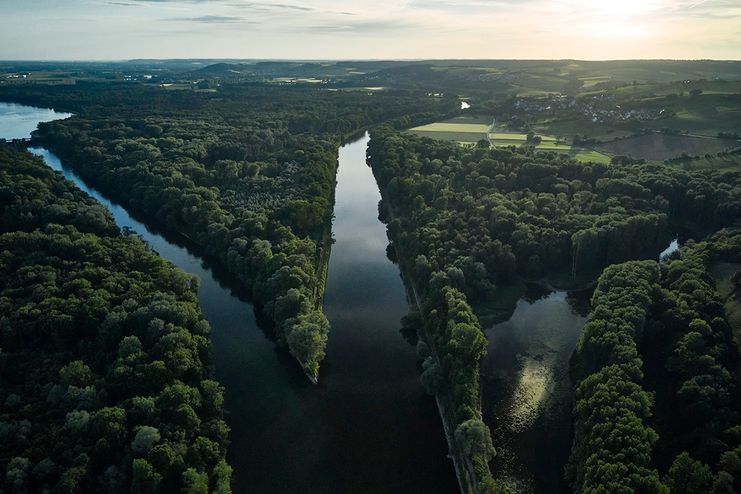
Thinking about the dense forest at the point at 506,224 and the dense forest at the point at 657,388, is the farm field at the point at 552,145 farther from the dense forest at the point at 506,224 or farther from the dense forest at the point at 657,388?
the dense forest at the point at 657,388

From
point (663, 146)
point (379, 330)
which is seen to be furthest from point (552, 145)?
point (379, 330)

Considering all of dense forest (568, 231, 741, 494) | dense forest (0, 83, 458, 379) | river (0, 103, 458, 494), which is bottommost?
river (0, 103, 458, 494)

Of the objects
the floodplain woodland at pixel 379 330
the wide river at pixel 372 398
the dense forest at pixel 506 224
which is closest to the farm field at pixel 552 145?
the floodplain woodland at pixel 379 330

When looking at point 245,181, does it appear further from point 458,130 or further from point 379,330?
point 458,130

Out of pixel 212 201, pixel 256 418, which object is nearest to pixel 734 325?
pixel 256 418

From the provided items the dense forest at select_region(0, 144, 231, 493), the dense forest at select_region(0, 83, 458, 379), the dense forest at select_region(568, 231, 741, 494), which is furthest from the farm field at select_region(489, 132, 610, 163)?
the dense forest at select_region(0, 144, 231, 493)

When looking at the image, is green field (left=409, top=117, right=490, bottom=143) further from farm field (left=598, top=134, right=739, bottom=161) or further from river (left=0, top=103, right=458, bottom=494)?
river (left=0, top=103, right=458, bottom=494)
